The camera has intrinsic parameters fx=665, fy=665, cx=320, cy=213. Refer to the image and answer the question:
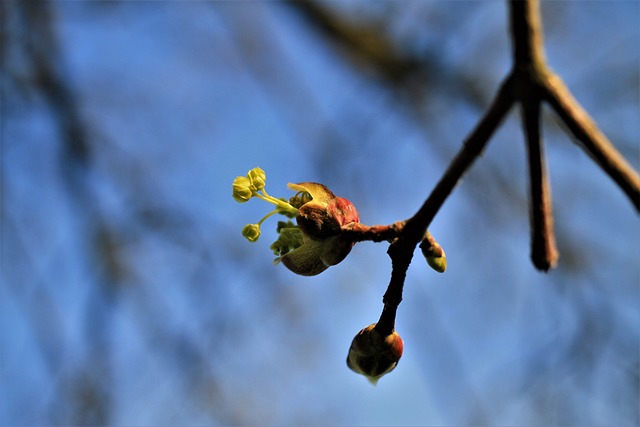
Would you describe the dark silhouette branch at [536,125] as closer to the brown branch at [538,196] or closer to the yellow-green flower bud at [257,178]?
the brown branch at [538,196]

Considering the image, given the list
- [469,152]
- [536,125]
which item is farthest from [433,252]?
[536,125]

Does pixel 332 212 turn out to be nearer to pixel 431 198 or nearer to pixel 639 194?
pixel 431 198

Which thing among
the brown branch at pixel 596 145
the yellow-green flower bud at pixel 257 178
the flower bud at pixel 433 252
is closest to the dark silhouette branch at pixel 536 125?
the brown branch at pixel 596 145

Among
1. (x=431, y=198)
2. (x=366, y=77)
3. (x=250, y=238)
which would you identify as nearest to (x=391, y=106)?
(x=366, y=77)

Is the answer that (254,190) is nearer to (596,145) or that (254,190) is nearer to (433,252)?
(433,252)

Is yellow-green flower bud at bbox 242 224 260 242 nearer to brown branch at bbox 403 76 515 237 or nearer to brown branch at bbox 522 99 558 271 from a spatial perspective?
brown branch at bbox 403 76 515 237

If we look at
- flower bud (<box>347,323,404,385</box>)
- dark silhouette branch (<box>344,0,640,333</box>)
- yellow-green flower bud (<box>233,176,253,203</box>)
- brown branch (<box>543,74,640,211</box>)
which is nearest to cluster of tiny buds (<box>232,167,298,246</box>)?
yellow-green flower bud (<box>233,176,253,203</box>)
